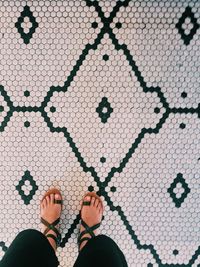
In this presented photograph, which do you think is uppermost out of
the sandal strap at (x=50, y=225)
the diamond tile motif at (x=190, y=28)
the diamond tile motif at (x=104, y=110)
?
the diamond tile motif at (x=190, y=28)

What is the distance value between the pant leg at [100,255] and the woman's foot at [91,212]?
0.14 m

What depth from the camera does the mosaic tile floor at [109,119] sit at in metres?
0.91

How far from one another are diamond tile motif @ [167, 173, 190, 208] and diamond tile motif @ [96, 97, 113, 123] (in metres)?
0.27

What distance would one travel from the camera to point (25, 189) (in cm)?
98

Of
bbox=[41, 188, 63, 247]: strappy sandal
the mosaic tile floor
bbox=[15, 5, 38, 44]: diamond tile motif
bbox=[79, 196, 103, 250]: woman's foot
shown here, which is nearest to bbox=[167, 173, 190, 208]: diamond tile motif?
the mosaic tile floor

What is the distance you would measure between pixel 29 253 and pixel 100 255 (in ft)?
0.54

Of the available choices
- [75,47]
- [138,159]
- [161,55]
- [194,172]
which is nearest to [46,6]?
[75,47]

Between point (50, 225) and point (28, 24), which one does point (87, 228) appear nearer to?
point (50, 225)

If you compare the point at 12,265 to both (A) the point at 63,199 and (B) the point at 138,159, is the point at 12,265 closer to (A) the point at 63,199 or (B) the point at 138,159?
(A) the point at 63,199

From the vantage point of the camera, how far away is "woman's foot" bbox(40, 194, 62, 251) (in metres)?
0.96

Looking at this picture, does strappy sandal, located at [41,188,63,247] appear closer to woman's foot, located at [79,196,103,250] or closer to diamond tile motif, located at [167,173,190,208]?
woman's foot, located at [79,196,103,250]

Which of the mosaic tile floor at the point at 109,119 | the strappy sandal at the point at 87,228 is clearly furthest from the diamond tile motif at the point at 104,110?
the strappy sandal at the point at 87,228

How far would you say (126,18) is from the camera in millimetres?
908

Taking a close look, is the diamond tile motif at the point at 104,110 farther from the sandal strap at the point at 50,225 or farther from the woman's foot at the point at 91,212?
the sandal strap at the point at 50,225
